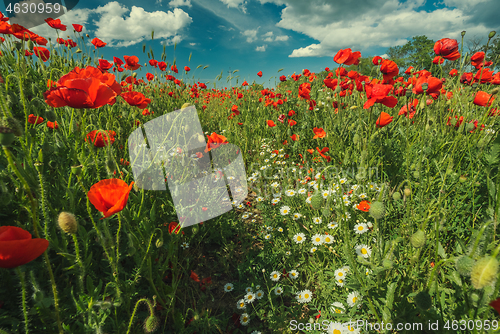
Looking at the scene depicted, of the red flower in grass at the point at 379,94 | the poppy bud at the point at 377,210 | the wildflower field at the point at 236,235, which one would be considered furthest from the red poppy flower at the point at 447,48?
the poppy bud at the point at 377,210

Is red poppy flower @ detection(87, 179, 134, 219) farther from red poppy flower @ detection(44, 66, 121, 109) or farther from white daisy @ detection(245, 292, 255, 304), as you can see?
white daisy @ detection(245, 292, 255, 304)

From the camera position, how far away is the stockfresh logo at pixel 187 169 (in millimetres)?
2014

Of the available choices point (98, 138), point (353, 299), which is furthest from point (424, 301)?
point (98, 138)

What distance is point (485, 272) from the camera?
0.71 metres

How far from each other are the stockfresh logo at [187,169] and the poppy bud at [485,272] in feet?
4.85

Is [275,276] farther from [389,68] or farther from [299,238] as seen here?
[389,68]

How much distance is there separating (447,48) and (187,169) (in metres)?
2.80

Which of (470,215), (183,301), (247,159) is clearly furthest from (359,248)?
(247,159)

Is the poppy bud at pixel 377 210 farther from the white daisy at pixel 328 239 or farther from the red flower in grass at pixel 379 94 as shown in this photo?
the red flower in grass at pixel 379 94

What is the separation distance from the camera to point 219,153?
11.8 ft

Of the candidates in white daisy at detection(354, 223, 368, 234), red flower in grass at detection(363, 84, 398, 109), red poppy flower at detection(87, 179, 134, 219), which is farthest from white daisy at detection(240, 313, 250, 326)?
red flower in grass at detection(363, 84, 398, 109)

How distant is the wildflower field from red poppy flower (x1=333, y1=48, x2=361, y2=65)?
16 mm

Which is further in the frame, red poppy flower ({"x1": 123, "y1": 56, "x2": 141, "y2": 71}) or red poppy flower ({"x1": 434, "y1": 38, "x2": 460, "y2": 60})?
red poppy flower ({"x1": 123, "y1": 56, "x2": 141, "y2": 71})

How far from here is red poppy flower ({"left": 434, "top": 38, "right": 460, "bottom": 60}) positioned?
2158mm
